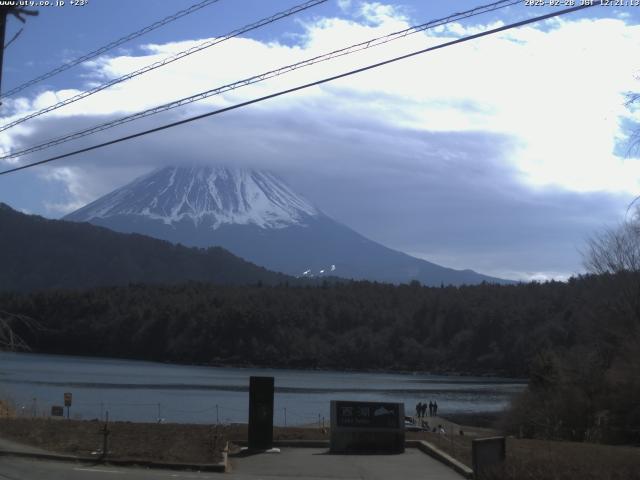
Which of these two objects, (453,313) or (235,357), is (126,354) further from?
(453,313)

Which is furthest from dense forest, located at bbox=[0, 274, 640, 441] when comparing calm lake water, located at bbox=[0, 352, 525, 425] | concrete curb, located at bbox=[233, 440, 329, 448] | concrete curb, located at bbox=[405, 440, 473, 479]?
concrete curb, located at bbox=[233, 440, 329, 448]

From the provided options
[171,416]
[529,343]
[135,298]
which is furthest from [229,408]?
[135,298]

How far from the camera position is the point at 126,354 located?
179500 millimetres

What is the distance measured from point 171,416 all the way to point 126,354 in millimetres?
130613

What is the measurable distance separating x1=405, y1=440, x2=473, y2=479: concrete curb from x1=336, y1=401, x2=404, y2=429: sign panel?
106cm

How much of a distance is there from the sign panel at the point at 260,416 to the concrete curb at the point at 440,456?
3.99m

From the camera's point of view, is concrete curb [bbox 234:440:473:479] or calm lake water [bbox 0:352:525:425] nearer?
concrete curb [bbox 234:440:473:479]

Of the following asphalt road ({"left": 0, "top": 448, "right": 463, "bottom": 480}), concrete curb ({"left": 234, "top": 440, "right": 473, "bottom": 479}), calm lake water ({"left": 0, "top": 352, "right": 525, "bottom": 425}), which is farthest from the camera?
calm lake water ({"left": 0, "top": 352, "right": 525, "bottom": 425})

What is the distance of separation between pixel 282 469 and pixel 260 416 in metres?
2.55

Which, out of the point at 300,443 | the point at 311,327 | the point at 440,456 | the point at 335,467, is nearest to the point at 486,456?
the point at 335,467

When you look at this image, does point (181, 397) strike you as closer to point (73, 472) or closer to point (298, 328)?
point (73, 472)

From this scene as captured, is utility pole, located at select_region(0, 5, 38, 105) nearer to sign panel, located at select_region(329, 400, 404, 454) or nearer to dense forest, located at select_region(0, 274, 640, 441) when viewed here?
sign panel, located at select_region(329, 400, 404, 454)

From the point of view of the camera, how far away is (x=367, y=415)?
2150 cm

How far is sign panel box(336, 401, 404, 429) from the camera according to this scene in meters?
21.4
